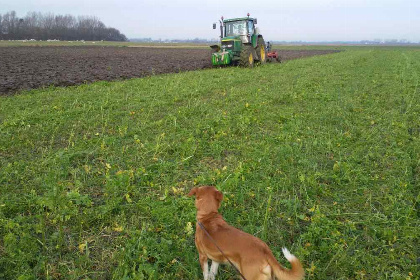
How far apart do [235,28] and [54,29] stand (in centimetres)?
9378

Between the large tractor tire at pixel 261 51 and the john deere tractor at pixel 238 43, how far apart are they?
19cm

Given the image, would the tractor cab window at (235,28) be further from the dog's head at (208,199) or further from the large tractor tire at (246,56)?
the dog's head at (208,199)

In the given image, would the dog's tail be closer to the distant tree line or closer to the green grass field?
the green grass field

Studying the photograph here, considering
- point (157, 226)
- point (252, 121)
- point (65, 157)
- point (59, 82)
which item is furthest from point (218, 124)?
point (59, 82)

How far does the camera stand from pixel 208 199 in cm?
278

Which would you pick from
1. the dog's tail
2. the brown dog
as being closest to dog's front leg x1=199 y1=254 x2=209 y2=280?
the brown dog

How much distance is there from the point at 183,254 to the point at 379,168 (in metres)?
3.40

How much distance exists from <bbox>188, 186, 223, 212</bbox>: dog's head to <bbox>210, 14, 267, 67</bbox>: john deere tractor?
14.7 metres

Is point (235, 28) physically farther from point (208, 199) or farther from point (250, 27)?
point (208, 199)

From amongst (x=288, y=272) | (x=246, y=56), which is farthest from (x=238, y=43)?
(x=288, y=272)

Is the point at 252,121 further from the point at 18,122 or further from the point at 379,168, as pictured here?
the point at 18,122

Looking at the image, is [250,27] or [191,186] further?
[250,27]

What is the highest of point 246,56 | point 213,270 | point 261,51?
point 261,51

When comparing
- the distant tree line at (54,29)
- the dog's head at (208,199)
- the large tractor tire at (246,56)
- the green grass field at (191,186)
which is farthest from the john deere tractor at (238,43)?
the distant tree line at (54,29)
